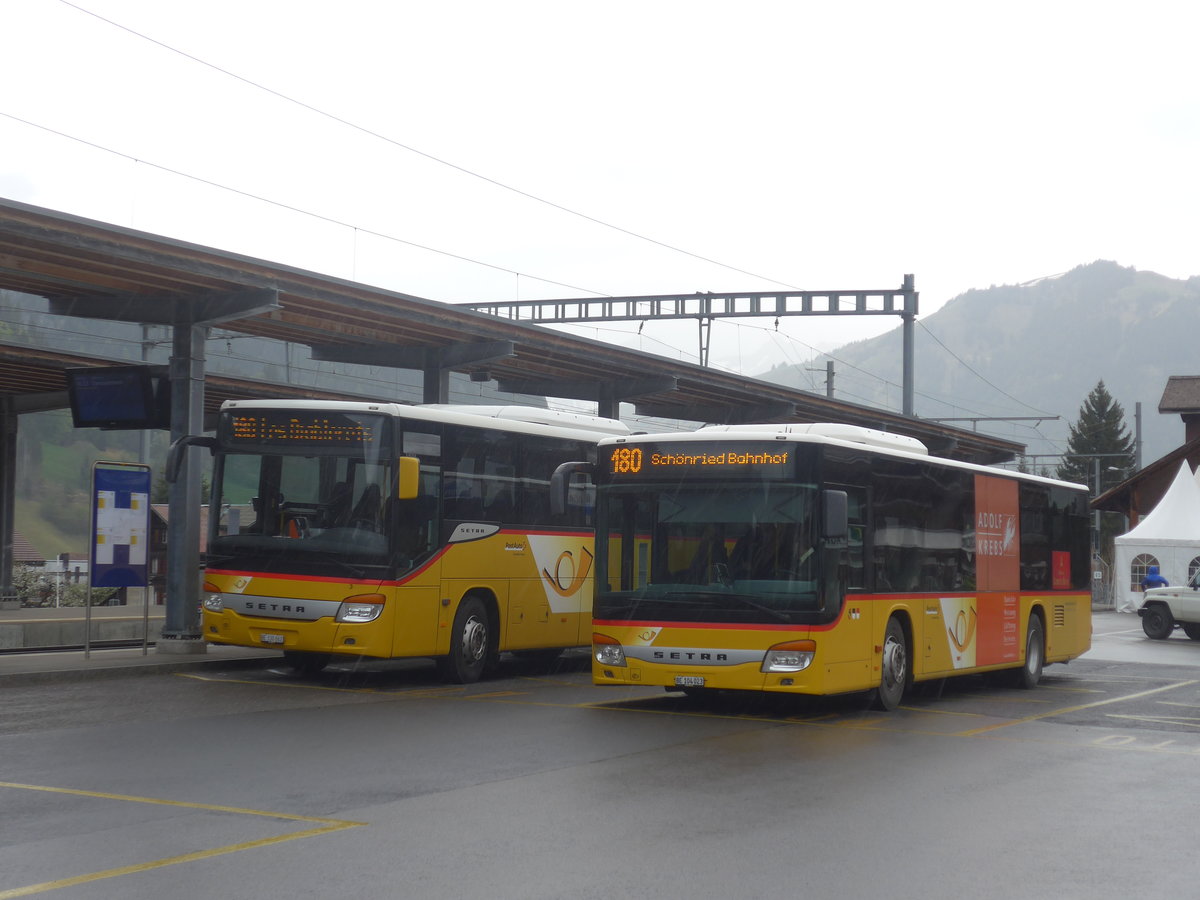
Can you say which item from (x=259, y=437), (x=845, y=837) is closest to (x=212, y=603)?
(x=259, y=437)

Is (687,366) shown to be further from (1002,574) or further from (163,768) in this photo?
(163,768)

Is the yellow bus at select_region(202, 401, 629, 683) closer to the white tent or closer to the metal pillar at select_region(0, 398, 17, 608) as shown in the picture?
the metal pillar at select_region(0, 398, 17, 608)

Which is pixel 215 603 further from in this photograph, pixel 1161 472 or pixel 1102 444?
pixel 1102 444

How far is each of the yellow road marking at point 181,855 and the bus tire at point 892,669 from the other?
775cm

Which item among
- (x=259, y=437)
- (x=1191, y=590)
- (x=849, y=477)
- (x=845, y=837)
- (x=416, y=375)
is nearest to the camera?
(x=845, y=837)

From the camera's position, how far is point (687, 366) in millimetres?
29734

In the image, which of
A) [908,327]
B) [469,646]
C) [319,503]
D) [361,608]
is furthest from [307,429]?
[908,327]

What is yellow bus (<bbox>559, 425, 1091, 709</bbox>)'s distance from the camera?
1334cm

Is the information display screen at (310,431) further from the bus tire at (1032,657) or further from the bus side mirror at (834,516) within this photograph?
the bus tire at (1032,657)

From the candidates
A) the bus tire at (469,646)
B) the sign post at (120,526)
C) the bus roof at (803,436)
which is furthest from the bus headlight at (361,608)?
the sign post at (120,526)

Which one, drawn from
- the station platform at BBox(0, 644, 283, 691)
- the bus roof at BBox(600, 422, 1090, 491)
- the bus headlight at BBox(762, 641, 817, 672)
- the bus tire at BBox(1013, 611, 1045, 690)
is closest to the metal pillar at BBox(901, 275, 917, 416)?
the bus tire at BBox(1013, 611, 1045, 690)

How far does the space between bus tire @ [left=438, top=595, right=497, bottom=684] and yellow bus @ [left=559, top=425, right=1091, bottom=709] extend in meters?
2.59

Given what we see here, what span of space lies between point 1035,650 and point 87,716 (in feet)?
37.7

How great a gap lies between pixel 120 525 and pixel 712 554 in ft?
27.2
